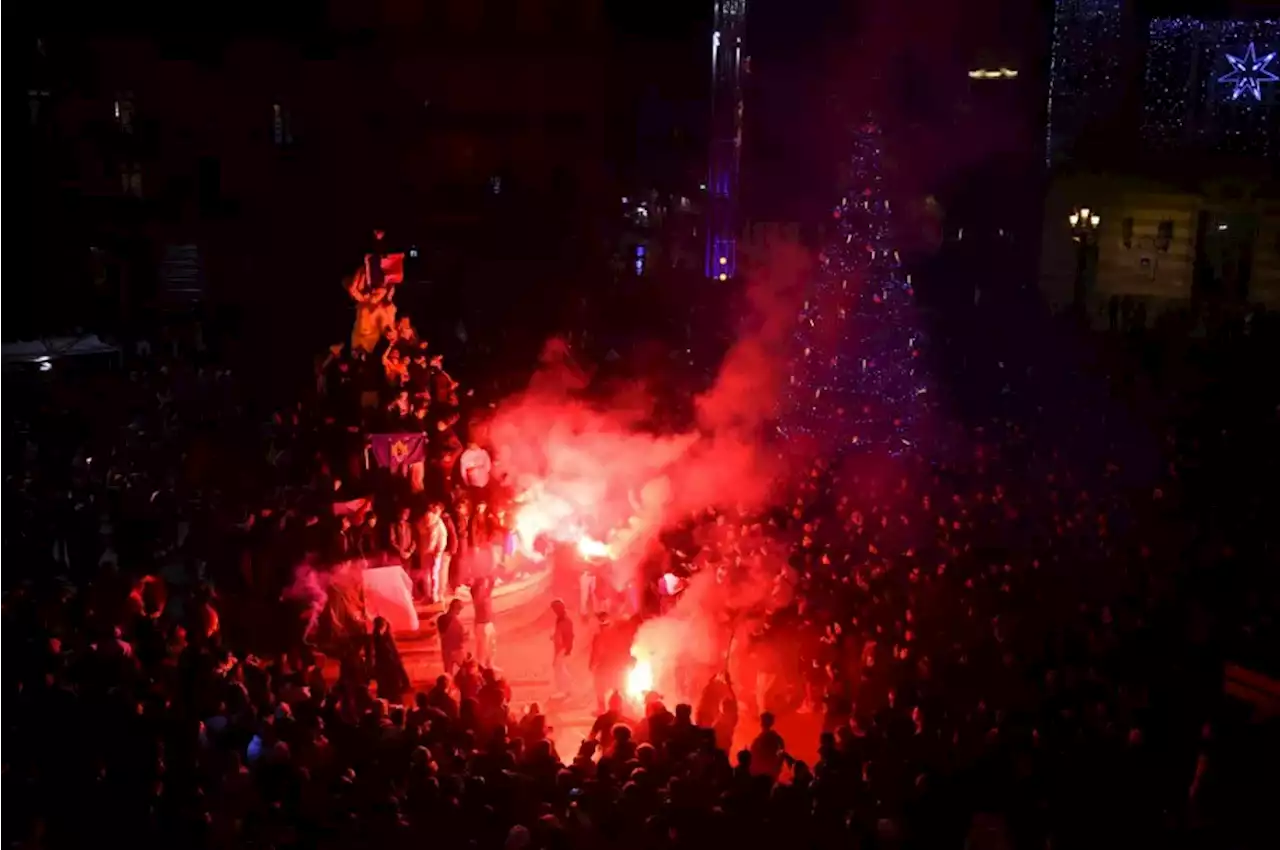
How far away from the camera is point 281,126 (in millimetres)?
28219

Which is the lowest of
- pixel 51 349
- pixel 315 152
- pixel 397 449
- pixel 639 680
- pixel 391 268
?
pixel 639 680

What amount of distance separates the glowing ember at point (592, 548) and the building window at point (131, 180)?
57.3 ft

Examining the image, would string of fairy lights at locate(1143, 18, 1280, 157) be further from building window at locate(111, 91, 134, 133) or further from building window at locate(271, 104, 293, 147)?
building window at locate(111, 91, 134, 133)

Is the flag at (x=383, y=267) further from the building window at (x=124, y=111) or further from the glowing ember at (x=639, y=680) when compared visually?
the building window at (x=124, y=111)

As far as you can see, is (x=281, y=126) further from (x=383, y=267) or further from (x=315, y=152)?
(x=383, y=267)

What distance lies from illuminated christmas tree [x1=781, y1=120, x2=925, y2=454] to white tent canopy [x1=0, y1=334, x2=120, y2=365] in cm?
1277

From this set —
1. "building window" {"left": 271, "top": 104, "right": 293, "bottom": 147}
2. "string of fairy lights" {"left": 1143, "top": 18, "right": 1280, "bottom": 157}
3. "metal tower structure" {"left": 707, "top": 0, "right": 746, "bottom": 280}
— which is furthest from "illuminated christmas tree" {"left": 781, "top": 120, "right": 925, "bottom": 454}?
"building window" {"left": 271, "top": 104, "right": 293, "bottom": 147}

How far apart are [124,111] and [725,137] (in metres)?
13.3

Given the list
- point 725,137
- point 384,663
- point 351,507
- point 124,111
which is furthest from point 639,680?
point 124,111

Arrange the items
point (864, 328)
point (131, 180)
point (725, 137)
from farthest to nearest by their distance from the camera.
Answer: point (131, 180) < point (725, 137) < point (864, 328)

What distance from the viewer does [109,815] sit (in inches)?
303

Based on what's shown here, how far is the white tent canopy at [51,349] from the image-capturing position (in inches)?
834

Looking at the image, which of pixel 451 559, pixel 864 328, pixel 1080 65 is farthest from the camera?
pixel 1080 65

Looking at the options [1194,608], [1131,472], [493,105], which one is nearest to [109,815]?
[1194,608]
